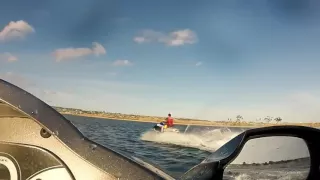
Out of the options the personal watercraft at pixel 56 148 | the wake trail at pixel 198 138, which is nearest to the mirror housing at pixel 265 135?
the personal watercraft at pixel 56 148

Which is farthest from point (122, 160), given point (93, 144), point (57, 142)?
point (57, 142)

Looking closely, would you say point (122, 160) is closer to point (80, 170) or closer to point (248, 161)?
point (80, 170)

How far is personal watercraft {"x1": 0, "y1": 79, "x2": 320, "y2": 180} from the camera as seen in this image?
4.39 ft

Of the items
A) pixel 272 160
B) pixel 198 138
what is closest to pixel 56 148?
pixel 272 160

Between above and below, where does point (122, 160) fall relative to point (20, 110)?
below

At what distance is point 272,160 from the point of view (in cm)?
156

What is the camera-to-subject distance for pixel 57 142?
1366 millimetres

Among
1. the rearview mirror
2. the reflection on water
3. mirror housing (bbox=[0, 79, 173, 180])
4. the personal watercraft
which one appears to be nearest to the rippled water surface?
the rearview mirror

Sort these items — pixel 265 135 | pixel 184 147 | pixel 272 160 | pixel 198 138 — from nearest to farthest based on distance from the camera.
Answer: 1. pixel 265 135
2. pixel 272 160
3. pixel 184 147
4. pixel 198 138

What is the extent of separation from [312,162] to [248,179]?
27 centimetres

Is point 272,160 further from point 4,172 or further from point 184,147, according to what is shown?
point 184,147

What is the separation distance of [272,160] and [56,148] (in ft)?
3.03

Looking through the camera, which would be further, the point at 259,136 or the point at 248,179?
the point at 248,179

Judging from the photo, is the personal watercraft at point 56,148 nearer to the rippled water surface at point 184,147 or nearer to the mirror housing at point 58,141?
the mirror housing at point 58,141
